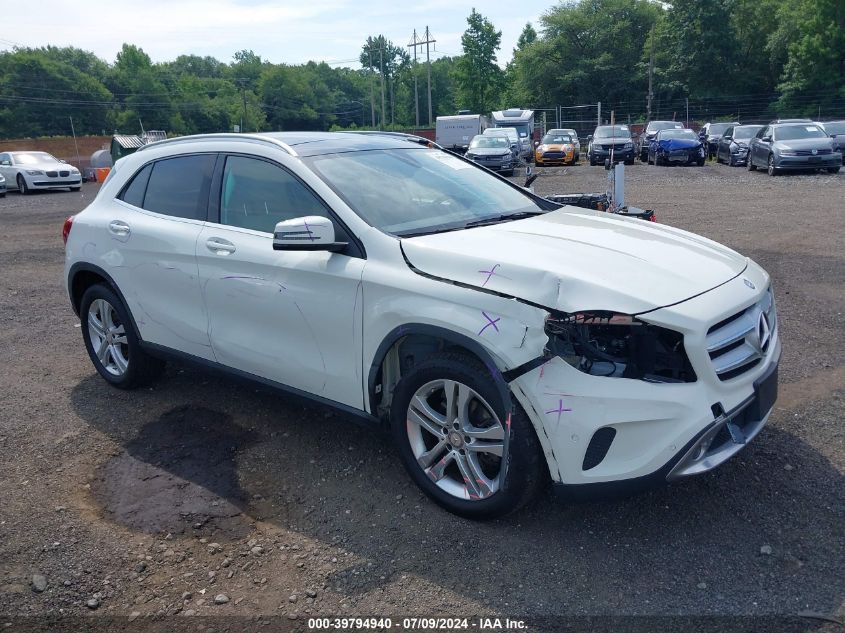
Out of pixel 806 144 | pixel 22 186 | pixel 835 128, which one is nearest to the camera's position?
pixel 806 144

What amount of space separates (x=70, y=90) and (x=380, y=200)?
114 metres

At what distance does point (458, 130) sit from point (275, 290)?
33845mm

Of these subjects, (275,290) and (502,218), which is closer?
Answer: (275,290)

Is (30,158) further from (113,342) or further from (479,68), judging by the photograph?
(479,68)

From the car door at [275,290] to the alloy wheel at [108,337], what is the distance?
4.10 feet

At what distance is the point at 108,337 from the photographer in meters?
5.32

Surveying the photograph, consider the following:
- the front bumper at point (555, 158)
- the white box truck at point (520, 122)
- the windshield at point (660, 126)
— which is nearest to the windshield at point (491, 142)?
the front bumper at point (555, 158)

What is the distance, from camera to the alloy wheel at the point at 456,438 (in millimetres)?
3271

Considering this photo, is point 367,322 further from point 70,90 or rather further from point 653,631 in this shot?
point 70,90

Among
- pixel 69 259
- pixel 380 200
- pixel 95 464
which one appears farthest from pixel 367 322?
pixel 69 259

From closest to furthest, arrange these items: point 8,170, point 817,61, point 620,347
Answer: point 620,347 → point 8,170 → point 817,61

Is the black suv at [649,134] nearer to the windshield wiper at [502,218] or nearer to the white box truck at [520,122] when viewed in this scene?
the white box truck at [520,122]

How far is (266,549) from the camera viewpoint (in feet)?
10.9

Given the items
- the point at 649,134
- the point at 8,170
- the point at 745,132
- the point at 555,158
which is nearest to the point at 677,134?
the point at 649,134
